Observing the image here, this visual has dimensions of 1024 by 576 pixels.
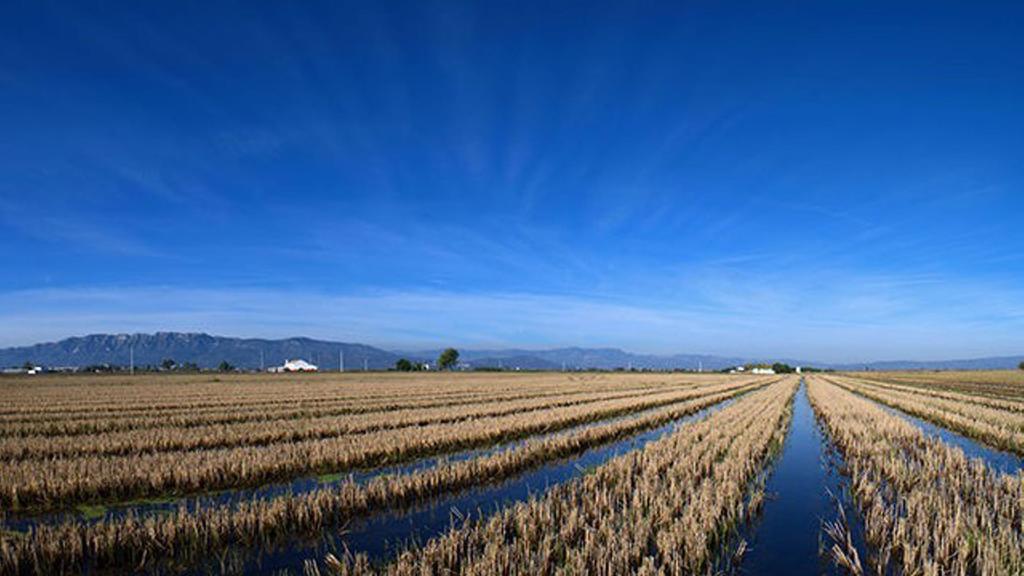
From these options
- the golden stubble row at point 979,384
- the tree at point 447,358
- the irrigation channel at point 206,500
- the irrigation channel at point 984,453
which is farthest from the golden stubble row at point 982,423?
the tree at point 447,358

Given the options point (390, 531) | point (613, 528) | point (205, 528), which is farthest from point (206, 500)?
point (613, 528)

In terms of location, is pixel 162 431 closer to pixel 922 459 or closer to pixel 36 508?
pixel 36 508

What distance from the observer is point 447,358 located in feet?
580

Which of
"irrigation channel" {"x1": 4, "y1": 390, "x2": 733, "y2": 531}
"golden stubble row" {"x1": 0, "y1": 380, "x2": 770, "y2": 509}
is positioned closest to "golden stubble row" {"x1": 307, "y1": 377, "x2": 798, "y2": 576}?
"irrigation channel" {"x1": 4, "y1": 390, "x2": 733, "y2": 531}

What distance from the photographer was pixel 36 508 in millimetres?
8547

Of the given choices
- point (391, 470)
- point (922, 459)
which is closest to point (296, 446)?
point (391, 470)

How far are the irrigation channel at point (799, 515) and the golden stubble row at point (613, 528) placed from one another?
352 mm

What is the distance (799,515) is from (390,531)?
18.8 ft

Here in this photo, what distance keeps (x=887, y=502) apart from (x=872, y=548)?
8.00 ft

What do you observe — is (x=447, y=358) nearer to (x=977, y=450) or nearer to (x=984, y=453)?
(x=977, y=450)

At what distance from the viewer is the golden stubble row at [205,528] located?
5914 millimetres

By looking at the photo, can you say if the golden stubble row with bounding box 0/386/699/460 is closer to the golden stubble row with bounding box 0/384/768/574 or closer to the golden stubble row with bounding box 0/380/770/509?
the golden stubble row with bounding box 0/380/770/509

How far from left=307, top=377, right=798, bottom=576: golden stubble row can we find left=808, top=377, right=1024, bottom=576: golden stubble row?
168 centimetres

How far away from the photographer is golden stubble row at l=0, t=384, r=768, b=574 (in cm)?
591
